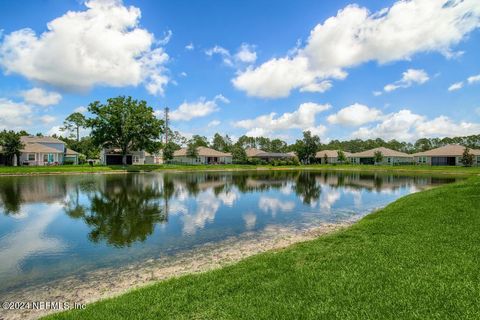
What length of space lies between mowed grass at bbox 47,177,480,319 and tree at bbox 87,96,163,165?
5259 centimetres

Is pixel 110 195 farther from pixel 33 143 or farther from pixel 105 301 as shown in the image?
pixel 33 143

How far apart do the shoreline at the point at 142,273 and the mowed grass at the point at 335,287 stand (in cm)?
112

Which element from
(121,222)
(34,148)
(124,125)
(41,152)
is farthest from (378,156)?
(34,148)

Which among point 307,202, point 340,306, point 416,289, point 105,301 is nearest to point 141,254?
point 105,301

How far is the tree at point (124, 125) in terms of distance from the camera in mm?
55344

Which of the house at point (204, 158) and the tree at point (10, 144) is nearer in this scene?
the tree at point (10, 144)

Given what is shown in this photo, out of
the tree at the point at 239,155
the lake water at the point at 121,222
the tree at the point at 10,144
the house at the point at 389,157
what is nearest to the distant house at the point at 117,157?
the tree at the point at 10,144

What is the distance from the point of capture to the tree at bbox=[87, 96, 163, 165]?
55.3m

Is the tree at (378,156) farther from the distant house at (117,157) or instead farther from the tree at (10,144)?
the tree at (10,144)

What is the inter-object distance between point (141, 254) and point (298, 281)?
5.87 metres

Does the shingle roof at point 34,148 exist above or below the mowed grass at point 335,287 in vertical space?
above

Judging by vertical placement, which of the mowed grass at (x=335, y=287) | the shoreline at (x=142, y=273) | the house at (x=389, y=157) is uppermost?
the house at (x=389, y=157)

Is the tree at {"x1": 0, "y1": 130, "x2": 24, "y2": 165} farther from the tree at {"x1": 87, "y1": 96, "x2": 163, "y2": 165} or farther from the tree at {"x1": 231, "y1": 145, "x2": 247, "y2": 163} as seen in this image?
the tree at {"x1": 231, "y1": 145, "x2": 247, "y2": 163}

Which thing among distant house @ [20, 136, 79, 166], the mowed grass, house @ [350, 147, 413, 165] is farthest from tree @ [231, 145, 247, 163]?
the mowed grass
